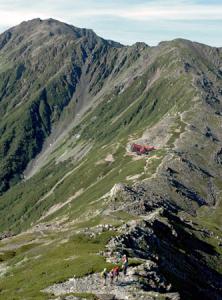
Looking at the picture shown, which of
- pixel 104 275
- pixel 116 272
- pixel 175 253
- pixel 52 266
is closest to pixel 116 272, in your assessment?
pixel 116 272

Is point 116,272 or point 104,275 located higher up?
point 116,272

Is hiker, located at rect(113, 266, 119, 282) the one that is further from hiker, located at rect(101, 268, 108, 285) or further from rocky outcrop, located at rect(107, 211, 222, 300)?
rocky outcrop, located at rect(107, 211, 222, 300)

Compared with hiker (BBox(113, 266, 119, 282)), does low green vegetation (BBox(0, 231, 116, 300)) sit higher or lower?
lower

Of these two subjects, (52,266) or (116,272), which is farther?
(52,266)

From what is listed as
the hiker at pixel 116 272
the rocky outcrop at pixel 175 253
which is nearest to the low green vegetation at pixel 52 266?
the rocky outcrop at pixel 175 253

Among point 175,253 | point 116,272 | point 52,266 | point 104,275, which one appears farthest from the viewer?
point 175,253

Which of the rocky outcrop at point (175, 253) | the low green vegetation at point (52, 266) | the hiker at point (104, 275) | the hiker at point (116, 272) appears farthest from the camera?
the rocky outcrop at point (175, 253)

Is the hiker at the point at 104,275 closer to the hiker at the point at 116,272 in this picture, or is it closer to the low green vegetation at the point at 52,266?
the hiker at the point at 116,272

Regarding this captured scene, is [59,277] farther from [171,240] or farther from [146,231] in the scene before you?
[171,240]

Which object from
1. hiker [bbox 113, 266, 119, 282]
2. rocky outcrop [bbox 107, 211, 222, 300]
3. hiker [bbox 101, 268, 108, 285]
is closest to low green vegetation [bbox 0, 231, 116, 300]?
hiker [bbox 101, 268, 108, 285]

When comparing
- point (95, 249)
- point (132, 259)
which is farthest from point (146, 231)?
point (132, 259)

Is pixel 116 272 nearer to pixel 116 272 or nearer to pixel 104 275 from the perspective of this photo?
pixel 116 272
